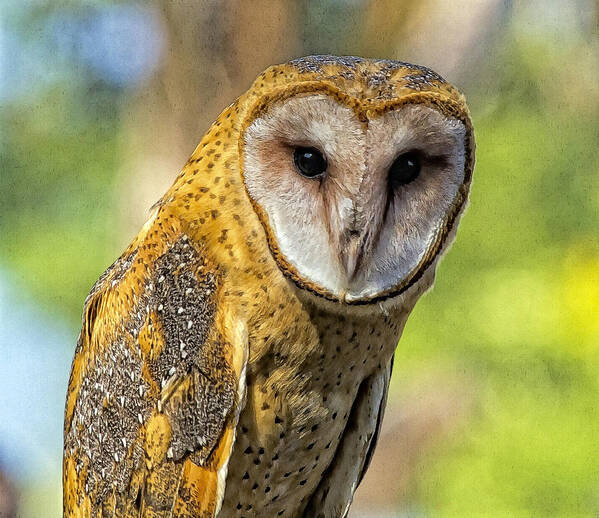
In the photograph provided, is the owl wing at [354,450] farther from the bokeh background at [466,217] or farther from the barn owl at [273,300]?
the bokeh background at [466,217]

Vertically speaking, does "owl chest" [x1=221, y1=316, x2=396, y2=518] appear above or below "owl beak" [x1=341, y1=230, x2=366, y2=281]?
below

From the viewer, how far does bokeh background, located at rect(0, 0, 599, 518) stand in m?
3.17

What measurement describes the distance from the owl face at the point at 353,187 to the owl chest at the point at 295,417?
156 millimetres

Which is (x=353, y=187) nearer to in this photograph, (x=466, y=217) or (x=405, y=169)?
(x=405, y=169)

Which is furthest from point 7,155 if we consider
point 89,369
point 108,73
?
point 89,369

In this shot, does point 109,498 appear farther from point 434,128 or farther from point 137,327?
point 434,128

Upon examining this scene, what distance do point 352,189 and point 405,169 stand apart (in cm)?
12

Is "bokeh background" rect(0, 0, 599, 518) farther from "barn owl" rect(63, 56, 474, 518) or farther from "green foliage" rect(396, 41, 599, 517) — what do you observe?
"barn owl" rect(63, 56, 474, 518)

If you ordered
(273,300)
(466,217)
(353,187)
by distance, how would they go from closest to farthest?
(353,187)
(273,300)
(466,217)

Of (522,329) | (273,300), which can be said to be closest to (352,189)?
(273,300)

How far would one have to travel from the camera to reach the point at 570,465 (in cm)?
347

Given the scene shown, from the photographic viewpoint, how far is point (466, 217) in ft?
10.0

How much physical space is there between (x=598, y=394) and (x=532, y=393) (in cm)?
30

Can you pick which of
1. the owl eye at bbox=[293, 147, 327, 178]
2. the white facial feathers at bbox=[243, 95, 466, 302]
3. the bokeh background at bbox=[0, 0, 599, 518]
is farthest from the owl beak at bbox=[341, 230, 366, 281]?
the bokeh background at bbox=[0, 0, 599, 518]
